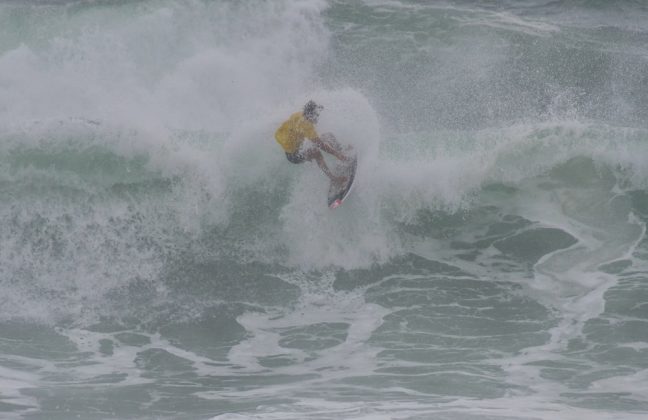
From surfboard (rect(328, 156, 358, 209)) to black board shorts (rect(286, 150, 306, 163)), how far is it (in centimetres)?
57

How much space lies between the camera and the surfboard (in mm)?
10625

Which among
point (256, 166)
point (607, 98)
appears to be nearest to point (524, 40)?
point (607, 98)

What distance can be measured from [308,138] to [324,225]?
1.25m

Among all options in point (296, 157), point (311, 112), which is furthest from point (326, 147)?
point (311, 112)

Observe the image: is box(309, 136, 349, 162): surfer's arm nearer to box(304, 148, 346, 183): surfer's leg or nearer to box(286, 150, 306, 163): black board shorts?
box(304, 148, 346, 183): surfer's leg

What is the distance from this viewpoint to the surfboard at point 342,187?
34.9 feet

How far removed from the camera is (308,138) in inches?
409

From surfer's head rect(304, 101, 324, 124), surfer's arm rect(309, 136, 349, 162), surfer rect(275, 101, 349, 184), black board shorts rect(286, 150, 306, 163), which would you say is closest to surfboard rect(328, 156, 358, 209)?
surfer rect(275, 101, 349, 184)

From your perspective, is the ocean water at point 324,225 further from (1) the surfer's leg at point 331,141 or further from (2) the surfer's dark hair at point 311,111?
(2) the surfer's dark hair at point 311,111

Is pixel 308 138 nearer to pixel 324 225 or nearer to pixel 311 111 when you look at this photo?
pixel 311 111

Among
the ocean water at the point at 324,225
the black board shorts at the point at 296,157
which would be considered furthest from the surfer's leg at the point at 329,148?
the ocean water at the point at 324,225

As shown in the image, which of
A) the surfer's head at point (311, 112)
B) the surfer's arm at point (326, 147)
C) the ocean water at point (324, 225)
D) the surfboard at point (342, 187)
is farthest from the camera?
the surfboard at point (342, 187)

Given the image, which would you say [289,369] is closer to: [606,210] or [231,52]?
[606,210]

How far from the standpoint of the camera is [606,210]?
433 inches
